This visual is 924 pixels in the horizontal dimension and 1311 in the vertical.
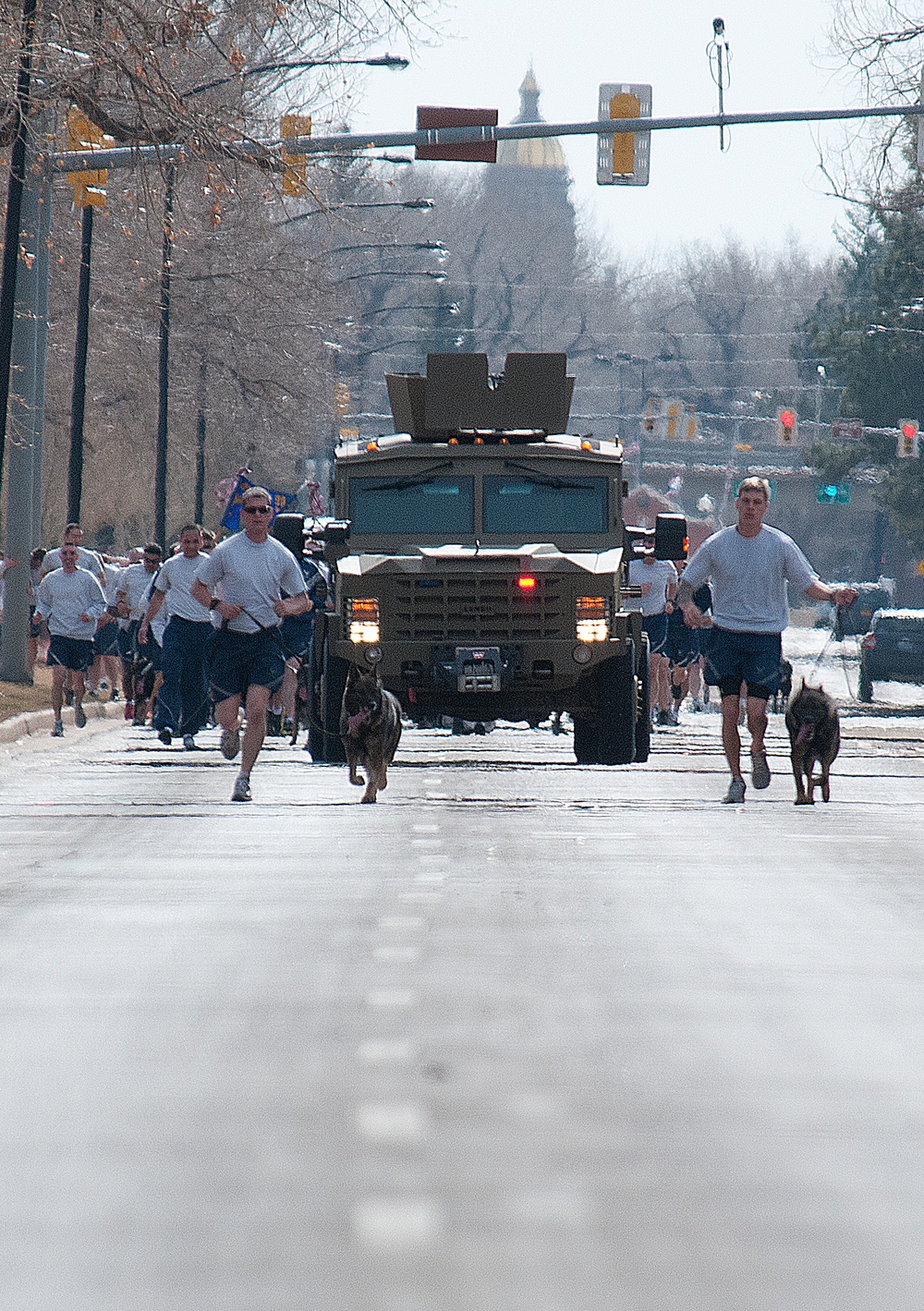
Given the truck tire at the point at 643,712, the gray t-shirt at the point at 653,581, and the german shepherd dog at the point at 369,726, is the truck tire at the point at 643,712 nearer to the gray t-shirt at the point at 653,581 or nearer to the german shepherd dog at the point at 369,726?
the german shepherd dog at the point at 369,726

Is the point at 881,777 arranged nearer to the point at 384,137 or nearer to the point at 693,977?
the point at 384,137

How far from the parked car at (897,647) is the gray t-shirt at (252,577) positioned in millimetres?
23385

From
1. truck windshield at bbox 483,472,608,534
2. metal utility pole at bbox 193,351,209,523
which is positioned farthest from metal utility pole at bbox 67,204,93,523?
truck windshield at bbox 483,472,608,534

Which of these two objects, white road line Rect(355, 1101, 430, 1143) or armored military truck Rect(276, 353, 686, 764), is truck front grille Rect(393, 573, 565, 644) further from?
white road line Rect(355, 1101, 430, 1143)

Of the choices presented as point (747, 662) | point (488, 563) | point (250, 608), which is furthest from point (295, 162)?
point (747, 662)

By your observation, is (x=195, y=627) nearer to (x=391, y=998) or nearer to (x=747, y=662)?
(x=747, y=662)

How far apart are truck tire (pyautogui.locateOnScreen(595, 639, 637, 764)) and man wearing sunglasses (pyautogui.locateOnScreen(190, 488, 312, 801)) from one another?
2.65 meters

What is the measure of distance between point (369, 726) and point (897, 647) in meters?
25.7

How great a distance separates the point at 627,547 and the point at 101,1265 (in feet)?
44.4

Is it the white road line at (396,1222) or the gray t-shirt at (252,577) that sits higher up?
the gray t-shirt at (252,577)

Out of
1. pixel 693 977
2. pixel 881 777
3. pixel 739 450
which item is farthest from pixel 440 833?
pixel 739 450

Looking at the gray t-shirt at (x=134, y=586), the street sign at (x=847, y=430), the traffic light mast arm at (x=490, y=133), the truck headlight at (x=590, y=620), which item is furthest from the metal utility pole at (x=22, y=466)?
the street sign at (x=847, y=430)

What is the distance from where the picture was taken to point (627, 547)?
1741 cm

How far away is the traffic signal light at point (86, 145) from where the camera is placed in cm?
2322
